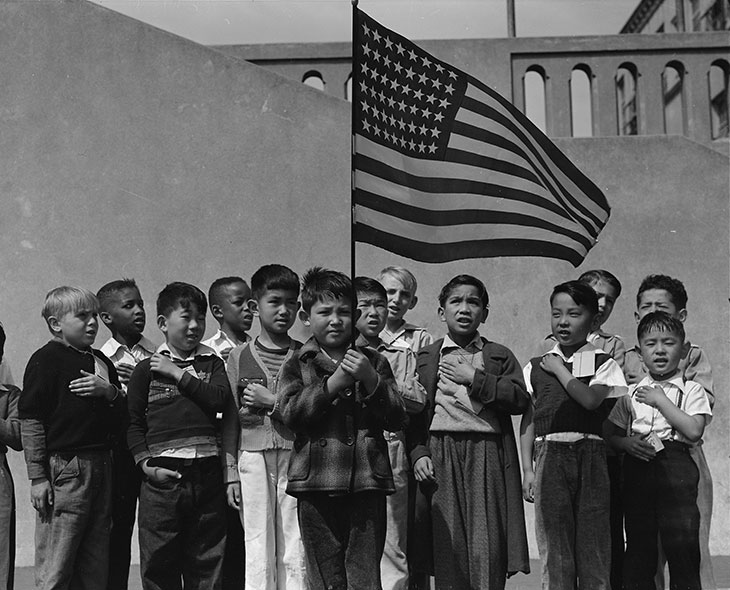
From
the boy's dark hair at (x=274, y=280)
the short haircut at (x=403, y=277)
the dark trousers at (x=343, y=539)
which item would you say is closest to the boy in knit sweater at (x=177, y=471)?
the boy's dark hair at (x=274, y=280)

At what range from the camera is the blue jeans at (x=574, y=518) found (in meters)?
5.54

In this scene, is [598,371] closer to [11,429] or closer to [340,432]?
[340,432]

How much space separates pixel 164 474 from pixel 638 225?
413 cm

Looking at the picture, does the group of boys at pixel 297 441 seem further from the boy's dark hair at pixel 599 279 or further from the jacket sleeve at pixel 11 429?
the boy's dark hair at pixel 599 279

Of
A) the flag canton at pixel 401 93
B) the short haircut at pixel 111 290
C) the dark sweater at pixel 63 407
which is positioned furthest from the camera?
the short haircut at pixel 111 290

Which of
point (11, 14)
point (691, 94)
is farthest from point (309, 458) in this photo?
point (691, 94)

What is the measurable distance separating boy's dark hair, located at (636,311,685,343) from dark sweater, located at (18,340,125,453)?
8.75 ft

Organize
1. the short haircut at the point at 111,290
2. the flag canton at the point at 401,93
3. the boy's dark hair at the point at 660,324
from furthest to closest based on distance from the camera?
the short haircut at the point at 111,290 → the boy's dark hair at the point at 660,324 → the flag canton at the point at 401,93

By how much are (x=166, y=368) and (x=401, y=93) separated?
66.7 inches

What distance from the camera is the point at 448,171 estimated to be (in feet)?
18.0

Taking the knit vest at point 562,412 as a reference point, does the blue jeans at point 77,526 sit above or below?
below

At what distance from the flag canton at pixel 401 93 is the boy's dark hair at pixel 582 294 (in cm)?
97

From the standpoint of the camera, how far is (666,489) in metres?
5.77

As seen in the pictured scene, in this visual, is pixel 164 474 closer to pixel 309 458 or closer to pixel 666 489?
pixel 309 458
